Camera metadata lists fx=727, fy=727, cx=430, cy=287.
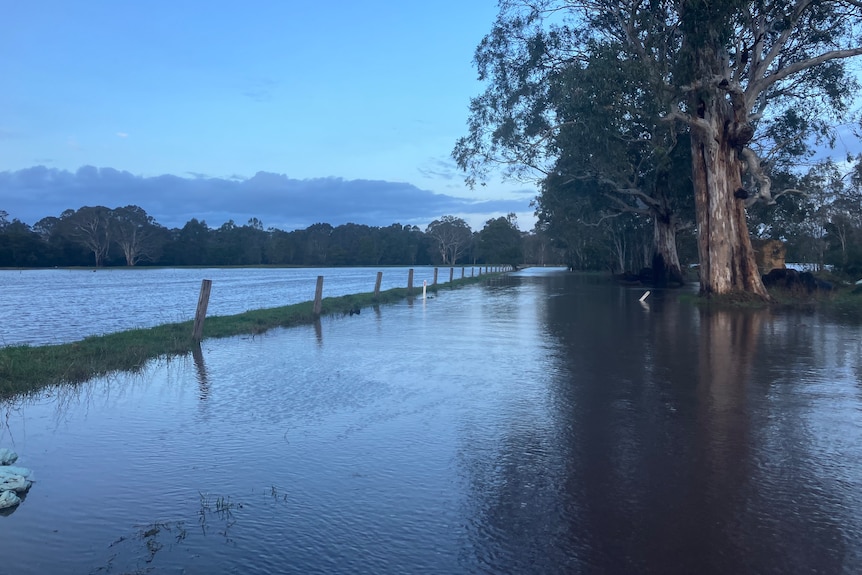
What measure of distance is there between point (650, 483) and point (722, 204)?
23106 mm

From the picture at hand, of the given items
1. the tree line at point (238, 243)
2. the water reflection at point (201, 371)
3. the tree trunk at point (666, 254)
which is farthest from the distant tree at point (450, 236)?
the water reflection at point (201, 371)

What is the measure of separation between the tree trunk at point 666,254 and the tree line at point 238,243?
81.2 m

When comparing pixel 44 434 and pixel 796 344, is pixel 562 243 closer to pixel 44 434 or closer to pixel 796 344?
pixel 796 344

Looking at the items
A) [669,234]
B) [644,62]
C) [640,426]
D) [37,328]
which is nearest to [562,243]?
[669,234]

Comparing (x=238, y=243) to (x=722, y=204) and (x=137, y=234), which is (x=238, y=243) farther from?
(x=722, y=204)

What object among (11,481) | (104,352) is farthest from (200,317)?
(11,481)

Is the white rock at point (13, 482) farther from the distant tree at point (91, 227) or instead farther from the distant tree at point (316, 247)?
the distant tree at point (316, 247)

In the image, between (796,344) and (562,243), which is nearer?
(796,344)

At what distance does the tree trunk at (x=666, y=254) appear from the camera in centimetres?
4331

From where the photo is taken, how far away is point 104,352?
12.8 metres

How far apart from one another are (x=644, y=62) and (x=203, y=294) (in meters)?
16.7

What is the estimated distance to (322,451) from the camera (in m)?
6.57

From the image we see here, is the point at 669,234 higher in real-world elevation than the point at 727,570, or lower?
higher

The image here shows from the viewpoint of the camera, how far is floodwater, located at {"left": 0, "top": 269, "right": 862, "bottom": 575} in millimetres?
4355
